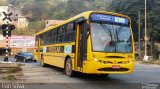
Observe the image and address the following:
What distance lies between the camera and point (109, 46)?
14.2 meters

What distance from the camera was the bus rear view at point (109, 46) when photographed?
13883mm

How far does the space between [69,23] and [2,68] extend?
16.0 ft

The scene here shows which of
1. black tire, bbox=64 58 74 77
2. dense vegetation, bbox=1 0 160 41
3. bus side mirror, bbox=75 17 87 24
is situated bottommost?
black tire, bbox=64 58 74 77

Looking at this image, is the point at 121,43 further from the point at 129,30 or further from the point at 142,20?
the point at 142,20

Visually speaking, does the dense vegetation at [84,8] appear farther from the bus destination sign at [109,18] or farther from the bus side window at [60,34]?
the bus destination sign at [109,18]

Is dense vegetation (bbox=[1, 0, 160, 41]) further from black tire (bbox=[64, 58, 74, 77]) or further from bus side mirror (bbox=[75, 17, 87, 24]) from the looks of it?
bus side mirror (bbox=[75, 17, 87, 24])

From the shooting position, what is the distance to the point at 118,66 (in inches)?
553

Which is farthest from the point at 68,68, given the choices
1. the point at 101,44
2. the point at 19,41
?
the point at 19,41

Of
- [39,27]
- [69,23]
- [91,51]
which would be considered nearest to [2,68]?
[69,23]

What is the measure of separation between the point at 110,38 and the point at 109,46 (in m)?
0.37

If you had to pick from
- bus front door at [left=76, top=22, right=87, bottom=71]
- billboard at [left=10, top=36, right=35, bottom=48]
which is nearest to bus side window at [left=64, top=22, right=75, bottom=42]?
bus front door at [left=76, top=22, right=87, bottom=71]

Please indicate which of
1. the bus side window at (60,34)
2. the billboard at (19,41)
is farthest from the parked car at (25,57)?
the billboard at (19,41)

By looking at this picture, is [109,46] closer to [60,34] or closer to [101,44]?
[101,44]

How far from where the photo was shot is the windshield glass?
46.4 ft
